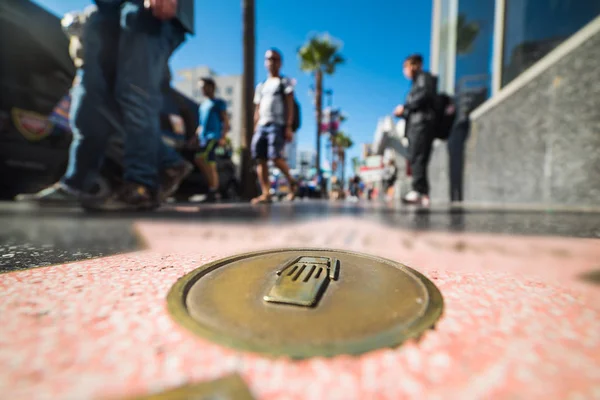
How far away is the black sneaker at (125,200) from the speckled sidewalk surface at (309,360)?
1.59 meters

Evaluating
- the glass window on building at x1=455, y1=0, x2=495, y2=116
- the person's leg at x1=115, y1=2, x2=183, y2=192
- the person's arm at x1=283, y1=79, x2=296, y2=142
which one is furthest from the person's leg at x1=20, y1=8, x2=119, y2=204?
the glass window on building at x1=455, y1=0, x2=495, y2=116

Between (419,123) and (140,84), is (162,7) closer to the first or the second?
(140,84)

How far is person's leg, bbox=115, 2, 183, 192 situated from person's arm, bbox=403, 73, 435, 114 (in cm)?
320

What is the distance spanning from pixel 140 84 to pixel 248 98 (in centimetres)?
472

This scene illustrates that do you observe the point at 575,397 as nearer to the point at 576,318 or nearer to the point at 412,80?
the point at 576,318

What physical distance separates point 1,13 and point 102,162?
2.77m

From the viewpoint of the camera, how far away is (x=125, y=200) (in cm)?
225

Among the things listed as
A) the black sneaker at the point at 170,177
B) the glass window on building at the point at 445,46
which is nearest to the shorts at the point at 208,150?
the black sneaker at the point at 170,177

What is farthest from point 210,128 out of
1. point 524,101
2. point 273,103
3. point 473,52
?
point 473,52

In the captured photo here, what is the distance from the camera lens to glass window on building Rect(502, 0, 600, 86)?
10.2 feet

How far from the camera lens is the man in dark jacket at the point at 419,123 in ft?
12.7

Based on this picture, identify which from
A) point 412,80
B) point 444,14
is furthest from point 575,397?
point 444,14

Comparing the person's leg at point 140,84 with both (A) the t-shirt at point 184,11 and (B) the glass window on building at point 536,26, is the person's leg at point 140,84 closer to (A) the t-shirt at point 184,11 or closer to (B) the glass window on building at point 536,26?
(A) the t-shirt at point 184,11

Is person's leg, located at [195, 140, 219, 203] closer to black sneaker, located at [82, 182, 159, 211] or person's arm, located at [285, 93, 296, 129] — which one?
person's arm, located at [285, 93, 296, 129]
